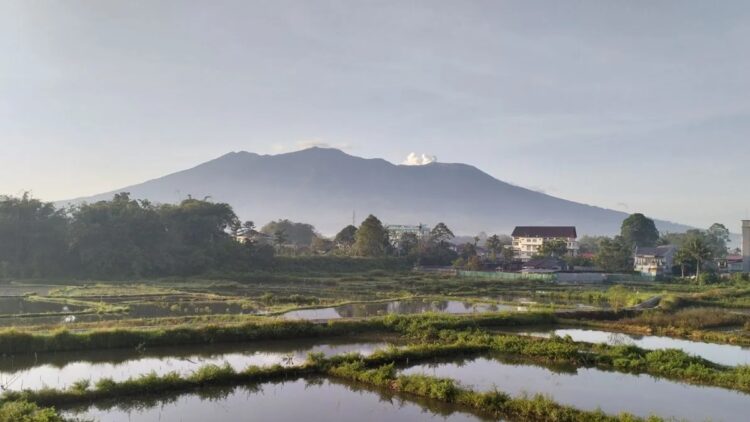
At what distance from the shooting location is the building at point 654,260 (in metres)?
54.8

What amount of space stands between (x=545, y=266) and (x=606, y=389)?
41875 mm

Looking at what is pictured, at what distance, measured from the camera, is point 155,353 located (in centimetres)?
1493

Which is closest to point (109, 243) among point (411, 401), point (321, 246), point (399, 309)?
point (399, 309)

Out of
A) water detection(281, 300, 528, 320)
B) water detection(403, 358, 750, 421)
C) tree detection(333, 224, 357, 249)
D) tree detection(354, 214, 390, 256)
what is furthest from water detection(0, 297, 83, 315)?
tree detection(333, 224, 357, 249)

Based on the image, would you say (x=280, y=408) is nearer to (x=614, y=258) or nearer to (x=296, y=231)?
(x=614, y=258)

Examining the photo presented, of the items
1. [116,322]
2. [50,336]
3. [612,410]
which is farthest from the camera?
[116,322]

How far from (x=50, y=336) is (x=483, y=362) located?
12077 mm

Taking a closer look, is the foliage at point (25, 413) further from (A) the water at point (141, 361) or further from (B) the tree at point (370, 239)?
(B) the tree at point (370, 239)

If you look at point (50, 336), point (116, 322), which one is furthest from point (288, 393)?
point (116, 322)

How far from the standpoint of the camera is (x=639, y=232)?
244 ft

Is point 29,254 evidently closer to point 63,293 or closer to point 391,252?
point 63,293

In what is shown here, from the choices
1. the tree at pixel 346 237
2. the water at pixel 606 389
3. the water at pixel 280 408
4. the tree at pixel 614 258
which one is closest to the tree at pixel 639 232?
the tree at pixel 614 258

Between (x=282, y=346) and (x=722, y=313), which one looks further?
(x=722, y=313)

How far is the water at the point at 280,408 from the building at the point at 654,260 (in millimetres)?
50451
